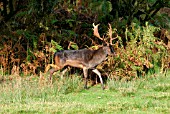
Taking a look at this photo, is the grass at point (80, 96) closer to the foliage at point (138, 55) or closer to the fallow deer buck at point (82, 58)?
the fallow deer buck at point (82, 58)

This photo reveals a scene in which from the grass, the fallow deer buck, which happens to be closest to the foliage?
the grass

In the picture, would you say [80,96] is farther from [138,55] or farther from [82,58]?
[138,55]

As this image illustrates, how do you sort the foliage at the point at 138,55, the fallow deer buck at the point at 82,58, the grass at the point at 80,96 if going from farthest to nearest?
the foliage at the point at 138,55
the fallow deer buck at the point at 82,58
the grass at the point at 80,96

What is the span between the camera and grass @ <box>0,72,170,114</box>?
9.36 metres

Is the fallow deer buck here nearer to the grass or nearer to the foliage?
the grass

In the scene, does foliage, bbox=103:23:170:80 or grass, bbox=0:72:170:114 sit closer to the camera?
grass, bbox=0:72:170:114

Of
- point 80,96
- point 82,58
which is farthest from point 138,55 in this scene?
point 80,96

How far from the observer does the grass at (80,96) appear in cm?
936

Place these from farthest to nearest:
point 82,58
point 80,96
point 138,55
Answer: point 138,55 < point 82,58 < point 80,96

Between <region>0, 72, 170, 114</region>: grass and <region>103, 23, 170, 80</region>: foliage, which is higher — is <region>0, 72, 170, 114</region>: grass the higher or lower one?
the lower one

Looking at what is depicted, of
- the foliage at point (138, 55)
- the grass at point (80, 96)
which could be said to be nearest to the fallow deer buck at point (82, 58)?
the grass at point (80, 96)

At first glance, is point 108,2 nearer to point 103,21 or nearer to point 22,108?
point 103,21

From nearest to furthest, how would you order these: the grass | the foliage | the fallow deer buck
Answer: the grass < the fallow deer buck < the foliage

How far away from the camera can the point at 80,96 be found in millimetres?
11102
